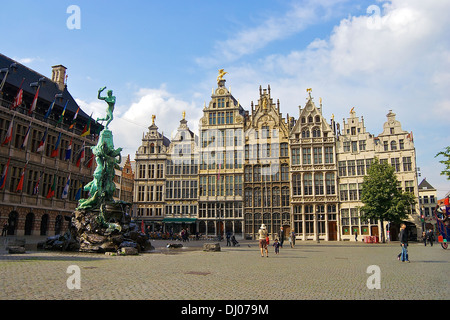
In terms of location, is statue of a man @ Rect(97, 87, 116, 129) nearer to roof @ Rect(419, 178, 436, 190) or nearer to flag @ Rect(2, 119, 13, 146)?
flag @ Rect(2, 119, 13, 146)

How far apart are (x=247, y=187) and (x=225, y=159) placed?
570cm

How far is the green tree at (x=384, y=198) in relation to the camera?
41.2m

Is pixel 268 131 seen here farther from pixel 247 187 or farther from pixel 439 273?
pixel 439 273

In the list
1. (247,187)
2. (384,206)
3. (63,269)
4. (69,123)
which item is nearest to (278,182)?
(247,187)

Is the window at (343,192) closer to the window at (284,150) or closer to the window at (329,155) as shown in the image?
the window at (329,155)

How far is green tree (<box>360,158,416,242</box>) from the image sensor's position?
135ft

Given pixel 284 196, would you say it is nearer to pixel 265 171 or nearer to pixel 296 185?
pixel 296 185

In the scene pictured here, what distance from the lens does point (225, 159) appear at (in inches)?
2163

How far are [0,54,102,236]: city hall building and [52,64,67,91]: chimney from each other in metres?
1.59

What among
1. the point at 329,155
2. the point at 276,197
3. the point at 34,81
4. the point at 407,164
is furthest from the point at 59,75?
the point at 407,164

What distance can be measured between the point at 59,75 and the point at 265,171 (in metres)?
34.7

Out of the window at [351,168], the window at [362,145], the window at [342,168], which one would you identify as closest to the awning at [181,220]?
the window at [342,168]

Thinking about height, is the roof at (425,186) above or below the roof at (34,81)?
below
